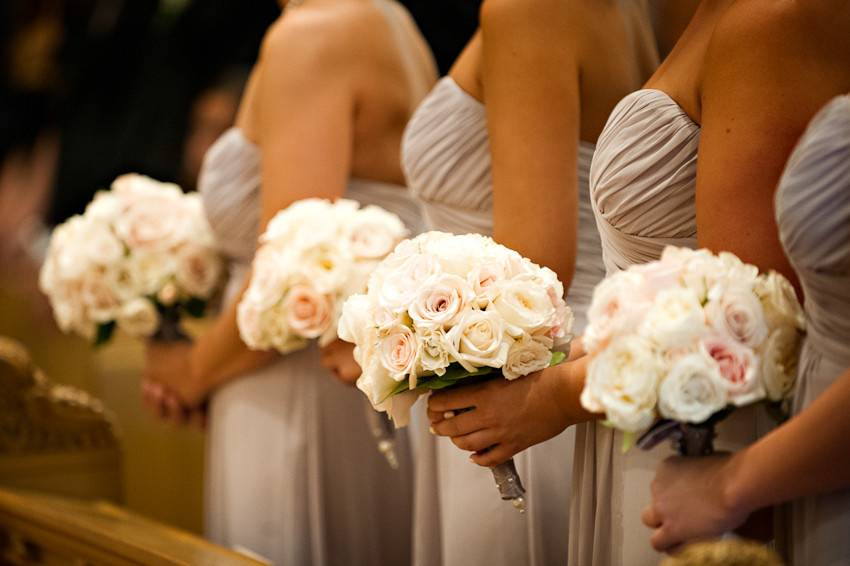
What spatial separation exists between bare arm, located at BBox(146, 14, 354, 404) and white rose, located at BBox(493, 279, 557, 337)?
103 cm

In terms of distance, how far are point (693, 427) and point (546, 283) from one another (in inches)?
14.1

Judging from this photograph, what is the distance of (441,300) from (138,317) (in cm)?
149

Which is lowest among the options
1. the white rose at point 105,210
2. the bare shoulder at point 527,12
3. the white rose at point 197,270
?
the white rose at point 197,270

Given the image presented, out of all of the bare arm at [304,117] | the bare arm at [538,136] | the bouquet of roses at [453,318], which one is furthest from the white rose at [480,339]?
the bare arm at [304,117]

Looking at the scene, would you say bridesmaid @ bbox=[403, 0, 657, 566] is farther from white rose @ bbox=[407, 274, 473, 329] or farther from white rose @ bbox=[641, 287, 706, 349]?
white rose @ bbox=[641, 287, 706, 349]

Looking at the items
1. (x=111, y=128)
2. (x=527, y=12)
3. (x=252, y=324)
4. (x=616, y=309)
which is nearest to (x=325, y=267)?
(x=252, y=324)

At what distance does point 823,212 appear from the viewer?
4.38 ft

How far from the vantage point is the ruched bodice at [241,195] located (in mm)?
2806

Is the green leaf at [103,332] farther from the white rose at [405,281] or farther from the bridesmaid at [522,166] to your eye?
the white rose at [405,281]

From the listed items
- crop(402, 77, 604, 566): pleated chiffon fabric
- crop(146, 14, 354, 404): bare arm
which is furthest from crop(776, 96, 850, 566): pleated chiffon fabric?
crop(146, 14, 354, 404): bare arm

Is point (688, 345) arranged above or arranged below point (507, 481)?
above

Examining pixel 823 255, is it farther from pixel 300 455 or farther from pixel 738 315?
pixel 300 455

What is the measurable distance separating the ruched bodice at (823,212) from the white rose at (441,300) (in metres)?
0.48

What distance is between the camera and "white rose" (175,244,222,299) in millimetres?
2969
